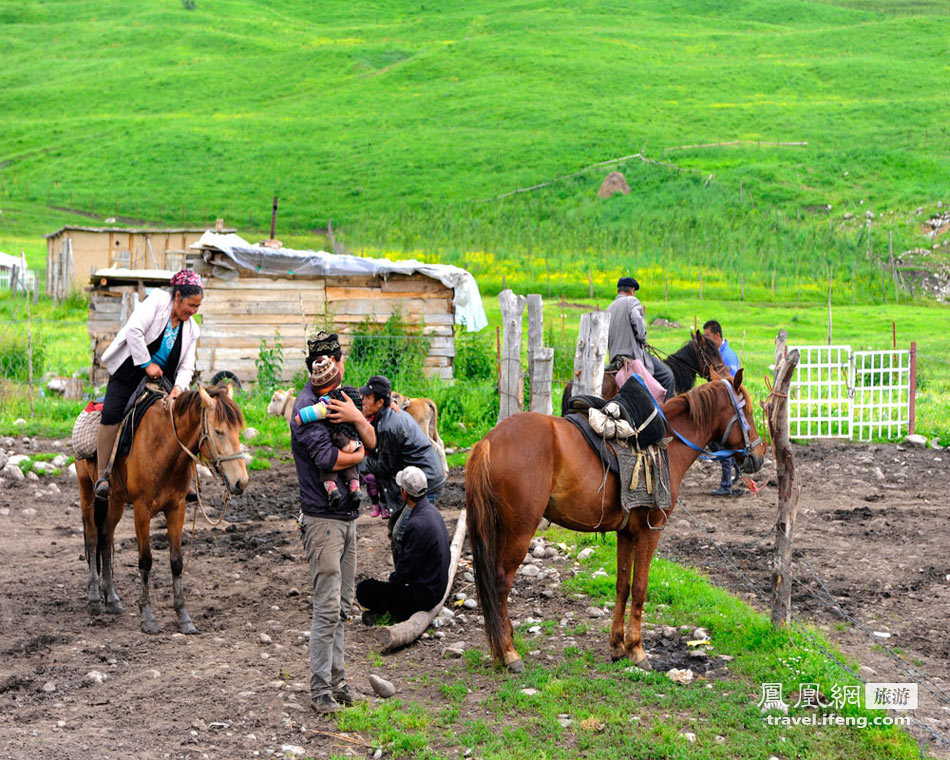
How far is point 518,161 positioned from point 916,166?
21186 mm

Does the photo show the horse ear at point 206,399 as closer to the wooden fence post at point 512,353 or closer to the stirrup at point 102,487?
the stirrup at point 102,487

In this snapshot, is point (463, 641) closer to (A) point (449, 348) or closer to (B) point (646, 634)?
(B) point (646, 634)

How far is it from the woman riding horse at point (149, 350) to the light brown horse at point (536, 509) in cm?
263

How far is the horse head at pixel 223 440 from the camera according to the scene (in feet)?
23.0

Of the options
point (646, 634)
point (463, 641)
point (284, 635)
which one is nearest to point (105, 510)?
point (284, 635)

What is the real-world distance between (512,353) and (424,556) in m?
5.34

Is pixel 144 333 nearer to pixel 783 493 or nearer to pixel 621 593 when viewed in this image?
pixel 621 593

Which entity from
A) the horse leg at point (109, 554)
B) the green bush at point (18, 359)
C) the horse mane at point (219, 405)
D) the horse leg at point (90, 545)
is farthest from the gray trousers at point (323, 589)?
the green bush at point (18, 359)

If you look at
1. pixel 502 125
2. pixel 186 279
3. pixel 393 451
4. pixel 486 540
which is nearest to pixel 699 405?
pixel 486 540

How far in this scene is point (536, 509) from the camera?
659cm

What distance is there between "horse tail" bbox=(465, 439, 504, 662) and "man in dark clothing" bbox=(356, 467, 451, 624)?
0.77 m

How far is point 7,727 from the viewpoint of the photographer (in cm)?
557

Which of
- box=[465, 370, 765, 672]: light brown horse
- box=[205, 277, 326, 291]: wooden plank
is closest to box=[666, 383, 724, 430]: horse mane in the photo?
box=[465, 370, 765, 672]: light brown horse

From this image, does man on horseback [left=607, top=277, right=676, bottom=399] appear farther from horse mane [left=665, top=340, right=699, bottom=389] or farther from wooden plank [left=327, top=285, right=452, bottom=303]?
wooden plank [left=327, top=285, right=452, bottom=303]
